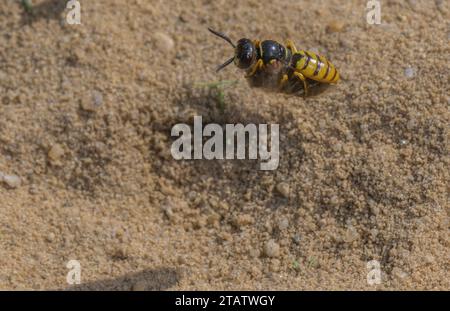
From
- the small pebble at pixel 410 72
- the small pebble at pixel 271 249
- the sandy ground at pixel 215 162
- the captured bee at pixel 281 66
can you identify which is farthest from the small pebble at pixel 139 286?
the small pebble at pixel 410 72

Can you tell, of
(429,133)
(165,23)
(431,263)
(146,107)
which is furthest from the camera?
(165,23)

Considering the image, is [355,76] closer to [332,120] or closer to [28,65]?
[332,120]

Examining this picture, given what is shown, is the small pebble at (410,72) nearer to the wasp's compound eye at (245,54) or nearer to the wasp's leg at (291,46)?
the wasp's leg at (291,46)

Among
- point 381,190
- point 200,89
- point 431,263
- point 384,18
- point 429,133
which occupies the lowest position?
point 431,263

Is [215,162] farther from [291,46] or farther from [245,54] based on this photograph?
[291,46]

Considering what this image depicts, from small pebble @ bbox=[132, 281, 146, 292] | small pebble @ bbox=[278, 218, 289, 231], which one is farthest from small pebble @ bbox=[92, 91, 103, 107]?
small pebble @ bbox=[278, 218, 289, 231]

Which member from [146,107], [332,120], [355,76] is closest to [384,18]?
[355,76]

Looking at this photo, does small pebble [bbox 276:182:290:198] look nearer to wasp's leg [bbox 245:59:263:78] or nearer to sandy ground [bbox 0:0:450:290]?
sandy ground [bbox 0:0:450:290]
